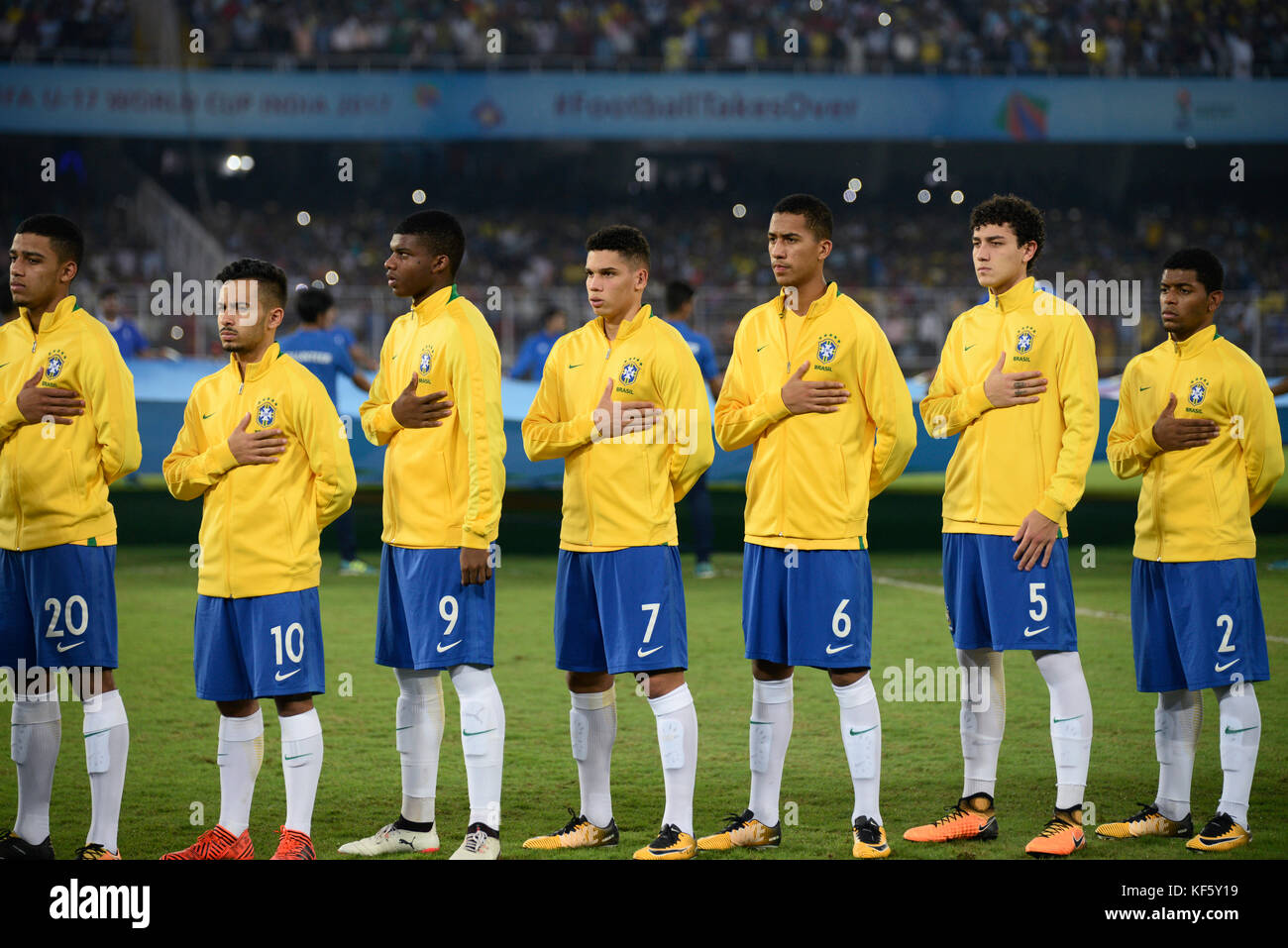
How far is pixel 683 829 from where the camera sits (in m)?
4.52

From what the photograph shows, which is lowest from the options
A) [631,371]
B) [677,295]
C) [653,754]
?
[653,754]

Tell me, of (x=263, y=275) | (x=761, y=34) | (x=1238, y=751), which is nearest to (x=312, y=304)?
(x=263, y=275)

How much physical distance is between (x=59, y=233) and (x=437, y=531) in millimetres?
1586

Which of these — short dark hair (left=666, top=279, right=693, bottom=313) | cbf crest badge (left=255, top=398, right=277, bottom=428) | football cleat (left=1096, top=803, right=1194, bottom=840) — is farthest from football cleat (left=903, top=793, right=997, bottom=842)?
short dark hair (left=666, top=279, right=693, bottom=313)

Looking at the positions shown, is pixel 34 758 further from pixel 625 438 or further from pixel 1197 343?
pixel 1197 343

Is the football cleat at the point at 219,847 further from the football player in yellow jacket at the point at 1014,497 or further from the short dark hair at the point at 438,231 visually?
the football player in yellow jacket at the point at 1014,497

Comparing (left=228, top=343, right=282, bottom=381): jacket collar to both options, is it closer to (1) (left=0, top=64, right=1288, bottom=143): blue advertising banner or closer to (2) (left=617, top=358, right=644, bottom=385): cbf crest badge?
(2) (left=617, top=358, right=644, bottom=385): cbf crest badge

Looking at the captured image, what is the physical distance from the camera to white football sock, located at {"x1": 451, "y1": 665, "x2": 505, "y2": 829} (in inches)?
179

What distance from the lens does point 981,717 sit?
4863mm

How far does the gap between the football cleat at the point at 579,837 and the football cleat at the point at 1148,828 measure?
5.23ft

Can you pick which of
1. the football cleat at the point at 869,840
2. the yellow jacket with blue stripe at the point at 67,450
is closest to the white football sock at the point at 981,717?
the football cleat at the point at 869,840

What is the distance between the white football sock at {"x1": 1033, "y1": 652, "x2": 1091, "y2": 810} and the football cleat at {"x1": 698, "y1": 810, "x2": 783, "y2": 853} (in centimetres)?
91

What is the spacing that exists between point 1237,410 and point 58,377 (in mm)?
3832

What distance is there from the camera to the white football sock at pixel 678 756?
4543mm
